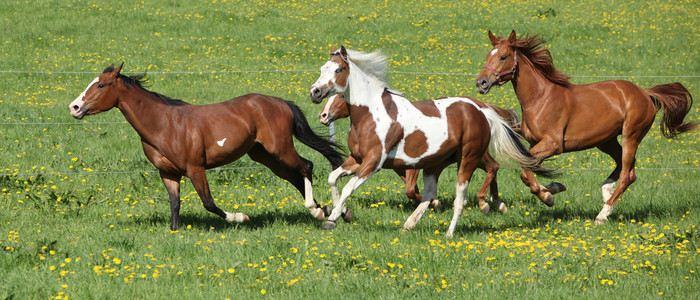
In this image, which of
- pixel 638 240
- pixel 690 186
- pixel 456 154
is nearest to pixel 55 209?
pixel 456 154

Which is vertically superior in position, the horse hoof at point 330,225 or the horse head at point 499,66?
the horse head at point 499,66

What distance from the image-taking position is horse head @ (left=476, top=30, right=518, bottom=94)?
8367 millimetres

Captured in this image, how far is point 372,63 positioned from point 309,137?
1468 mm

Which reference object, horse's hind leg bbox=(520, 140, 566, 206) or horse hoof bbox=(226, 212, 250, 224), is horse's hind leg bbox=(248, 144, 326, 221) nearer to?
horse hoof bbox=(226, 212, 250, 224)

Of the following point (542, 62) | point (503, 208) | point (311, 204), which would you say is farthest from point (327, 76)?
point (503, 208)

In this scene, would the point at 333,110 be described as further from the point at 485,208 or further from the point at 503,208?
the point at 503,208

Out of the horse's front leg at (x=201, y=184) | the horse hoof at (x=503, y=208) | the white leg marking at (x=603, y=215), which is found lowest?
the horse hoof at (x=503, y=208)

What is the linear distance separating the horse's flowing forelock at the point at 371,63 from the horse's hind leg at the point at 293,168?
4.62 feet

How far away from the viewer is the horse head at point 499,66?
27.5ft

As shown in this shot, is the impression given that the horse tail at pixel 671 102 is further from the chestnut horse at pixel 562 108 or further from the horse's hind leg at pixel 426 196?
the horse's hind leg at pixel 426 196

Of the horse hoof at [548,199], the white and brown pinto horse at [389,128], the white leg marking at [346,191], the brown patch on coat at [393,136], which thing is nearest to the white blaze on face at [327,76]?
the white and brown pinto horse at [389,128]

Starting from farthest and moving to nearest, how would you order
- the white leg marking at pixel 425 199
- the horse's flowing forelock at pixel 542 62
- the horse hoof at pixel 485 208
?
the horse hoof at pixel 485 208 → the horse's flowing forelock at pixel 542 62 → the white leg marking at pixel 425 199

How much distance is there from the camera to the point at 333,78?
Result: 7484 millimetres

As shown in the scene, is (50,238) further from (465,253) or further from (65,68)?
(65,68)
